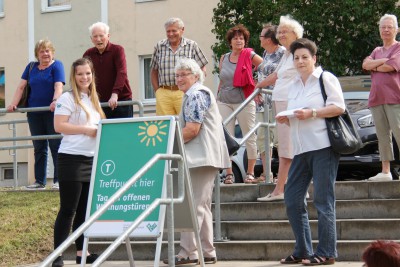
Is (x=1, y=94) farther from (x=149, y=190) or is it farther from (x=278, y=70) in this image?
(x=149, y=190)

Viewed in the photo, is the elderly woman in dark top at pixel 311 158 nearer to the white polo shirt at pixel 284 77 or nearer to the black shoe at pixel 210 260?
the black shoe at pixel 210 260

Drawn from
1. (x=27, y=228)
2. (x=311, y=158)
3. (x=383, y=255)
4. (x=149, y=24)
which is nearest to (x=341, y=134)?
(x=311, y=158)

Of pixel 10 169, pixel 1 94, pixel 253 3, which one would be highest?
pixel 253 3

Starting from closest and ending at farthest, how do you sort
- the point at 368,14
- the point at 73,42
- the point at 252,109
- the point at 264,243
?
the point at 264,243
the point at 252,109
the point at 368,14
the point at 73,42

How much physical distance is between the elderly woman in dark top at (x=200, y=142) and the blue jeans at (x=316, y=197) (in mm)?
677

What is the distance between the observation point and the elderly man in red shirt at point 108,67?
1259 centimetres

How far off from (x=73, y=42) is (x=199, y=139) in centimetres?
2143

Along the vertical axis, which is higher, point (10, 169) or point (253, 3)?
point (253, 3)

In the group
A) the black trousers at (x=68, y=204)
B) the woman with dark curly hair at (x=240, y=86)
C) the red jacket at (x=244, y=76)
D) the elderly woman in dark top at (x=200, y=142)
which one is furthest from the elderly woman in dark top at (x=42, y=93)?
the elderly woman in dark top at (x=200, y=142)

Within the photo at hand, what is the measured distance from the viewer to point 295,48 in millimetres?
9883

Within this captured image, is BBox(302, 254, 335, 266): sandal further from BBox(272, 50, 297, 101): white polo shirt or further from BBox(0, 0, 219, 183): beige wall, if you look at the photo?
BBox(0, 0, 219, 183): beige wall

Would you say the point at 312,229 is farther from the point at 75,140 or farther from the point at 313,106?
the point at 75,140

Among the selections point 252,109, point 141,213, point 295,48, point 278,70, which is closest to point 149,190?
point 141,213

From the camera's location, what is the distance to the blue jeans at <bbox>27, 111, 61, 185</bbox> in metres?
14.4
